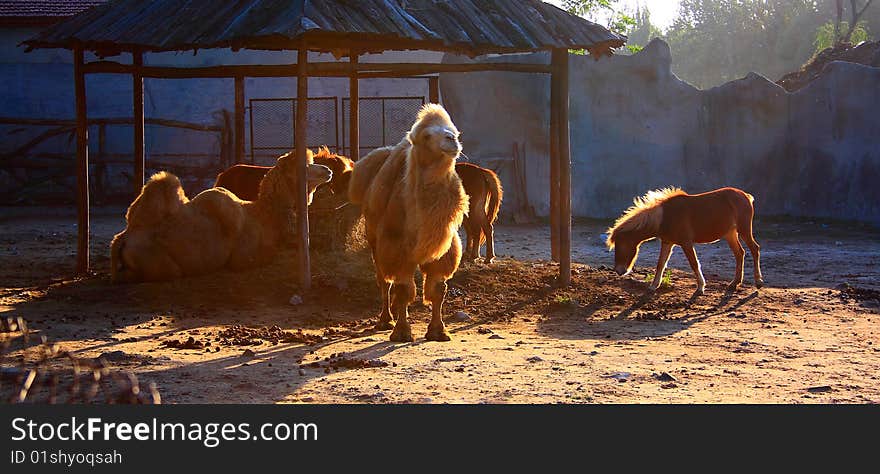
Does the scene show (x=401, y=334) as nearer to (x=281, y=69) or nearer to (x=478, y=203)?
(x=281, y=69)

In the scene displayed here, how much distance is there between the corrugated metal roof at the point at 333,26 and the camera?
413 inches

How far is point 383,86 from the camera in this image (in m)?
24.0

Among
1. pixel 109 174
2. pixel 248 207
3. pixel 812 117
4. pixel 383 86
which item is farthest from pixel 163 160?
pixel 812 117

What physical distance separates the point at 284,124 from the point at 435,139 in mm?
15962

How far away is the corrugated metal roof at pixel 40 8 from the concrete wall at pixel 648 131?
29.7 ft

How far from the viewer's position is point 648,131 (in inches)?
851

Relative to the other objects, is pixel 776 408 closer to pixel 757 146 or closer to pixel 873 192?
pixel 873 192

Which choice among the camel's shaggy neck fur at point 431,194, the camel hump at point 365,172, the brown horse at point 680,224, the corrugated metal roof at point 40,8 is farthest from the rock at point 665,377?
the corrugated metal roof at point 40,8

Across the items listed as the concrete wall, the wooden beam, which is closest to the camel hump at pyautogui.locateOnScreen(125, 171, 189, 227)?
the wooden beam

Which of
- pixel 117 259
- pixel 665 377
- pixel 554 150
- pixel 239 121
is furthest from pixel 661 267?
pixel 239 121

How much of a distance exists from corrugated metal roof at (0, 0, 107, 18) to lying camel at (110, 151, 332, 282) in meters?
13.9

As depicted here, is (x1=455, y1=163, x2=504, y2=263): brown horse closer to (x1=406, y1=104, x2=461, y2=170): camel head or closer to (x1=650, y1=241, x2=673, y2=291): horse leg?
(x1=650, y1=241, x2=673, y2=291): horse leg

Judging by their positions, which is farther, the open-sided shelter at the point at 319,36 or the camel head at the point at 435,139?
the open-sided shelter at the point at 319,36

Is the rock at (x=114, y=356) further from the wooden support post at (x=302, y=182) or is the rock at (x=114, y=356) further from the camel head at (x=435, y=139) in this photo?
the wooden support post at (x=302, y=182)
